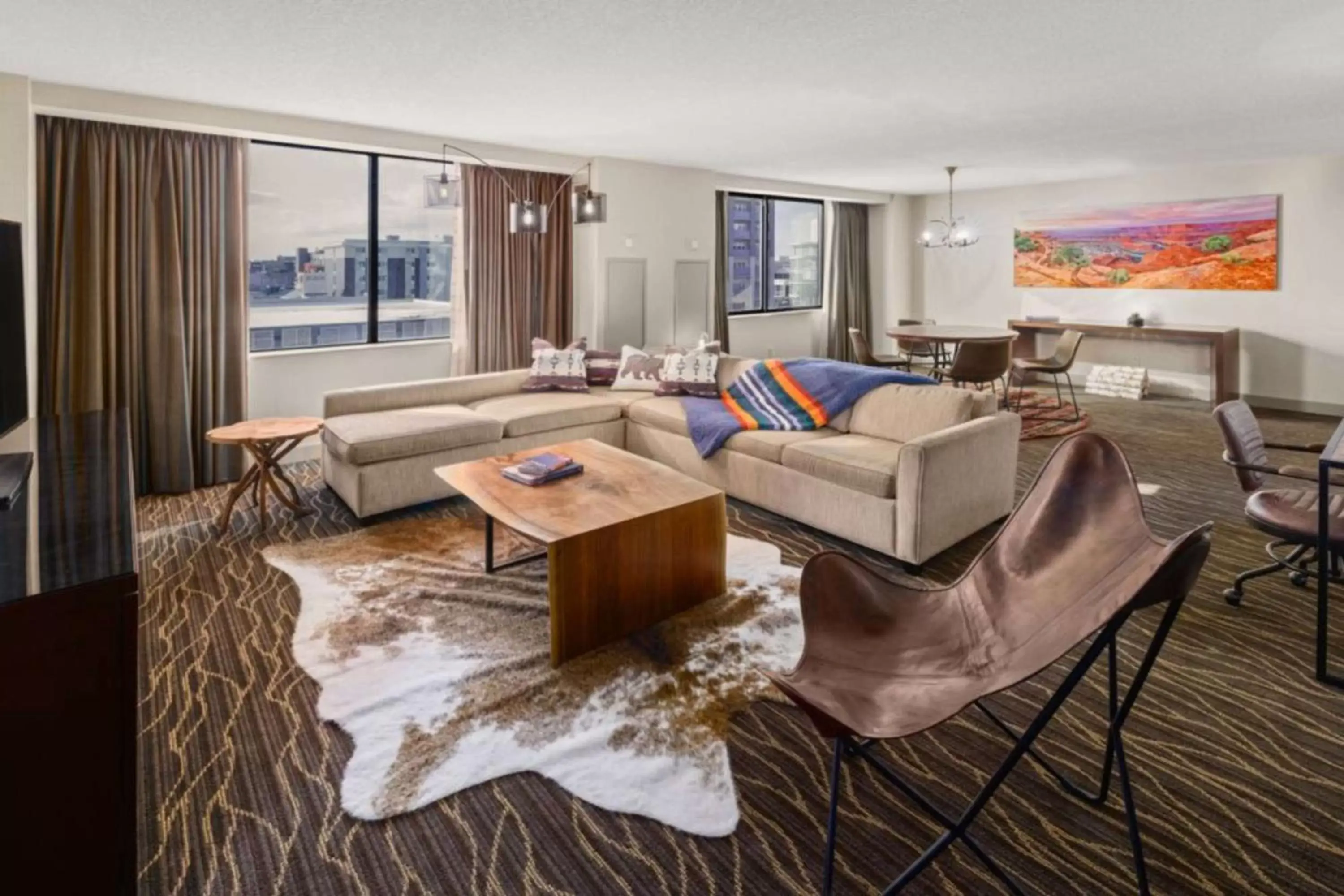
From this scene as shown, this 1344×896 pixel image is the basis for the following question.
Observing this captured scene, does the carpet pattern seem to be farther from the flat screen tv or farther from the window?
the flat screen tv

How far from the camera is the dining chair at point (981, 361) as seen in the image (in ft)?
21.6

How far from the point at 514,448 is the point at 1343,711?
3.87 meters

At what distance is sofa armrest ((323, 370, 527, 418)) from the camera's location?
4.66 m

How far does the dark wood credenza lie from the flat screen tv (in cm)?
102

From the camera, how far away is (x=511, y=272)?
6328 mm

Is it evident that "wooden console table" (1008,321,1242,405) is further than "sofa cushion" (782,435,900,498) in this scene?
Yes

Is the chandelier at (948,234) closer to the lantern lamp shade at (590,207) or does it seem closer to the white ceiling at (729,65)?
the white ceiling at (729,65)

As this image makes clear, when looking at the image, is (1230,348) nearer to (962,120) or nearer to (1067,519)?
(962,120)

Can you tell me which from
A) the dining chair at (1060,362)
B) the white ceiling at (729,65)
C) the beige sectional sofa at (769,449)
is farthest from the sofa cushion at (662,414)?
the dining chair at (1060,362)

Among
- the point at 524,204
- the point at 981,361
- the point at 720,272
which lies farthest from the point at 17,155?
the point at 981,361

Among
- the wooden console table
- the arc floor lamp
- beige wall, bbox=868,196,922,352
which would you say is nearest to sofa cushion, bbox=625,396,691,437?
A: the arc floor lamp

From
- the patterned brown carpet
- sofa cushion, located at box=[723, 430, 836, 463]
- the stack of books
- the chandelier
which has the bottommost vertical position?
the patterned brown carpet

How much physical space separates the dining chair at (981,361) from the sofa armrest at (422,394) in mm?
3618

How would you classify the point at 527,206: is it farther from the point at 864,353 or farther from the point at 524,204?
the point at 864,353
